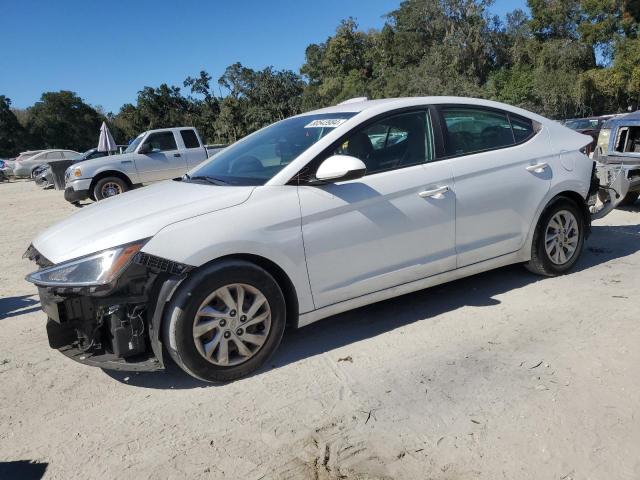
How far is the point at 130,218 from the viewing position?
10.7ft

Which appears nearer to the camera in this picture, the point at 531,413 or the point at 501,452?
the point at 501,452

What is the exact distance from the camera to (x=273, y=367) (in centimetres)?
352

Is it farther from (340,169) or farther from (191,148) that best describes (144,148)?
(340,169)

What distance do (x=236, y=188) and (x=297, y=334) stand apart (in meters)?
1.26

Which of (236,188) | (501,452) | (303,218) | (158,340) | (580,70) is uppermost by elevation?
(580,70)

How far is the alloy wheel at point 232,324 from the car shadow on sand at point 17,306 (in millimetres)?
2687

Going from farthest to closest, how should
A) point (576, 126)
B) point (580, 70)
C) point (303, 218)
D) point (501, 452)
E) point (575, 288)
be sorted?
point (580, 70)
point (576, 126)
point (575, 288)
point (303, 218)
point (501, 452)

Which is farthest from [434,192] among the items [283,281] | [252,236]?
[252,236]

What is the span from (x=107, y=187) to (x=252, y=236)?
1064 cm

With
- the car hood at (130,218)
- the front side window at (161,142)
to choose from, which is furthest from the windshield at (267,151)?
the front side window at (161,142)

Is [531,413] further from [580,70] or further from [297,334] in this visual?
[580,70]

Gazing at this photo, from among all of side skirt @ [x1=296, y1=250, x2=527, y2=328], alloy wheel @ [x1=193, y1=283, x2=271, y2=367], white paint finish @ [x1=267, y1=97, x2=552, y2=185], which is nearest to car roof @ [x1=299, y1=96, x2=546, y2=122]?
white paint finish @ [x1=267, y1=97, x2=552, y2=185]

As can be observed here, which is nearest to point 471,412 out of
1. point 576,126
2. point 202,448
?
point 202,448

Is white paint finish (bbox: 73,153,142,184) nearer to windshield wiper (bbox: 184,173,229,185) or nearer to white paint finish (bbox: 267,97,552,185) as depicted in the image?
windshield wiper (bbox: 184,173,229,185)
